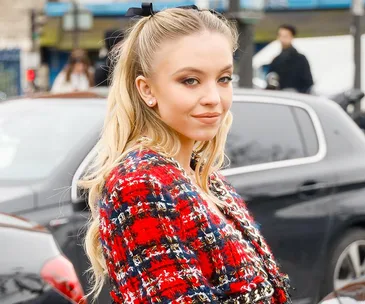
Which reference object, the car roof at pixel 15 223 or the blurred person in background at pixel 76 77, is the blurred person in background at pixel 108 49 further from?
the blurred person in background at pixel 76 77

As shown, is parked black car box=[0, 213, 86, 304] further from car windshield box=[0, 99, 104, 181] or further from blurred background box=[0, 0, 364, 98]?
blurred background box=[0, 0, 364, 98]

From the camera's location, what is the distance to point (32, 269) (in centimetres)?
358

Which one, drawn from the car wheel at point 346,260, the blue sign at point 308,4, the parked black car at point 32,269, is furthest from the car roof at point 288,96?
the blue sign at point 308,4

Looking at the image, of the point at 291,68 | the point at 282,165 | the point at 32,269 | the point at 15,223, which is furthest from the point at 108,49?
the point at 32,269

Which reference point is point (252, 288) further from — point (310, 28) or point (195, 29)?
point (310, 28)

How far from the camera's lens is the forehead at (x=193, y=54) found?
2.26 metres

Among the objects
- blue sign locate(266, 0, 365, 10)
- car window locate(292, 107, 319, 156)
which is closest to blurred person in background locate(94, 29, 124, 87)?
car window locate(292, 107, 319, 156)

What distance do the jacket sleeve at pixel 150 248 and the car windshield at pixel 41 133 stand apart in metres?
3.26

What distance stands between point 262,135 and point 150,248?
4.09 meters

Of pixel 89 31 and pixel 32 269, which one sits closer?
pixel 32 269

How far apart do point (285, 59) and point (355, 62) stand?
15.0 ft

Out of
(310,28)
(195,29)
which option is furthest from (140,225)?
(310,28)

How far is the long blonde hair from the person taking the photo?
89.8 inches

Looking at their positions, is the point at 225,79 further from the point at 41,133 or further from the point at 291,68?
the point at 291,68
